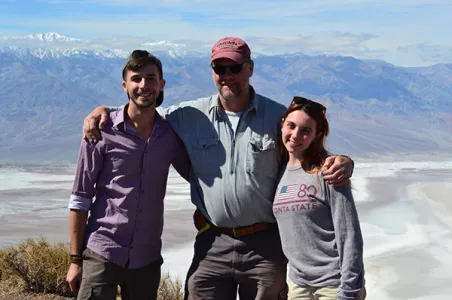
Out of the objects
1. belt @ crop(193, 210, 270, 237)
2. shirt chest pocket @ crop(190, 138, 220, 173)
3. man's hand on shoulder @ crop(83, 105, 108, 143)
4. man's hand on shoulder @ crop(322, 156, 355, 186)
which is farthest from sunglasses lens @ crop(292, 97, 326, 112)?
man's hand on shoulder @ crop(83, 105, 108, 143)

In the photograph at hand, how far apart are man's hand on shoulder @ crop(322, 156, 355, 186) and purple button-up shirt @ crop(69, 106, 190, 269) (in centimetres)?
91

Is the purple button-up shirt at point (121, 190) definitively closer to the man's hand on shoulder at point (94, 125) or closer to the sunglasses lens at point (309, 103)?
the man's hand on shoulder at point (94, 125)

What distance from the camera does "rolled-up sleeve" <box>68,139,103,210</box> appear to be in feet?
11.6

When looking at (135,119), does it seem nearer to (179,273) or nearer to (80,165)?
(80,165)

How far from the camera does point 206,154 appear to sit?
372cm

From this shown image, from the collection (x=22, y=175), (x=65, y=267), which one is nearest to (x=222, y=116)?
(x=65, y=267)

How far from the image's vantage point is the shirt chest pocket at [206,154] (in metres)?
3.70

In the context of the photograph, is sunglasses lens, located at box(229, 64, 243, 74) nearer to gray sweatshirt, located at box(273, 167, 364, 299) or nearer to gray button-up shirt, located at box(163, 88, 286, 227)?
gray button-up shirt, located at box(163, 88, 286, 227)

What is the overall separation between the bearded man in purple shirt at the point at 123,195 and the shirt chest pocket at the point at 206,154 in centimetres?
19

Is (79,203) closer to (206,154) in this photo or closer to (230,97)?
(206,154)

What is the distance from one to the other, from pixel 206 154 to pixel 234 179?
0.22 meters

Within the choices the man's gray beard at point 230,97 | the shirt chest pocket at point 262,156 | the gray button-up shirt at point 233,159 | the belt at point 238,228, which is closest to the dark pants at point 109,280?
the belt at point 238,228

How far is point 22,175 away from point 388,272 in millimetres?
30800

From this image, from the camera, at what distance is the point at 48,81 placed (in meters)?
179
